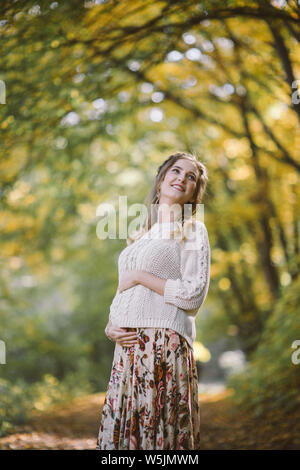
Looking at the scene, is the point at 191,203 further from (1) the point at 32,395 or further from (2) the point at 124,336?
(1) the point at 32,395

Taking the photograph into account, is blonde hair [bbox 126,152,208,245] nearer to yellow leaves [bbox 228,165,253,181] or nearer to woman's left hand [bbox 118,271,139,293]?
woman's left hand [bbox 118,271,139,293]

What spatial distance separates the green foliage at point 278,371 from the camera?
15.5ft

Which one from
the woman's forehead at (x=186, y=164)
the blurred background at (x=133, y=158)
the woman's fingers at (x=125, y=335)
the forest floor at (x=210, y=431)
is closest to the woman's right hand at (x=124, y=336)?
the woman's fingers at (x=125, y=335)

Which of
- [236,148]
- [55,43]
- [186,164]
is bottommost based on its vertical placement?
[186,164]

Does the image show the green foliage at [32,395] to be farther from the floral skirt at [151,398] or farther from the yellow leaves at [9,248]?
the floral skirt at [151,398]

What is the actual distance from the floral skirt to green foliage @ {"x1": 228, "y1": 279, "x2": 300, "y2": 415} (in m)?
2.94

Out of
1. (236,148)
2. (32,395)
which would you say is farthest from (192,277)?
(32,395)

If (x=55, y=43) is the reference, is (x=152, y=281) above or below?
below

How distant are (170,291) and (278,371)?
136 inches

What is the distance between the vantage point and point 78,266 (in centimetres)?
1063

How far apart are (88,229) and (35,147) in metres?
4.70

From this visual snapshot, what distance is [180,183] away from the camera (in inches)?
92.3
